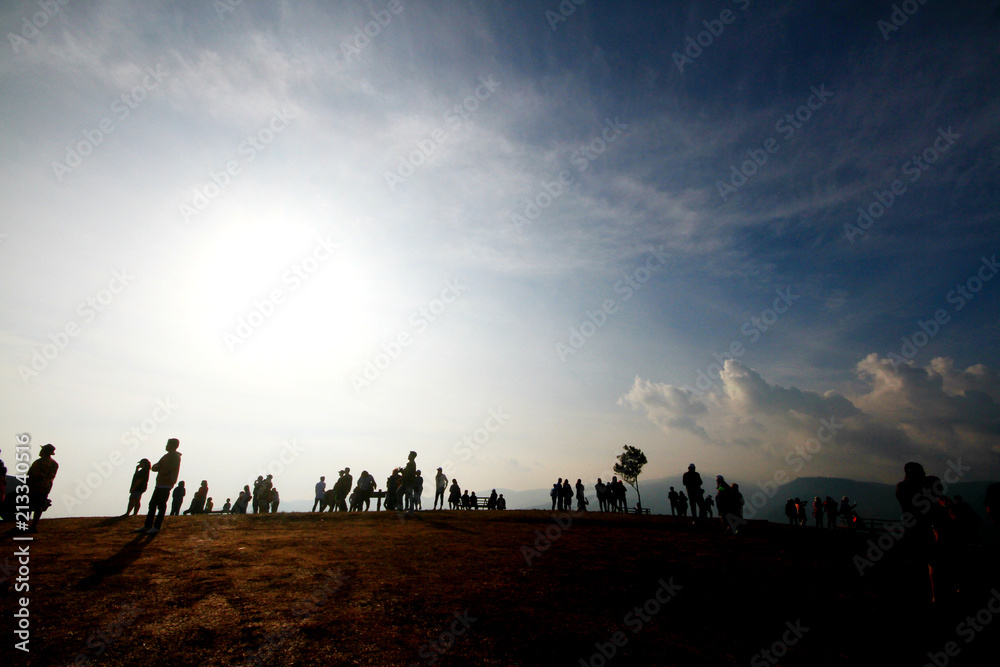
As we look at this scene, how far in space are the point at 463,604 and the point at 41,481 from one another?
12.3 meters

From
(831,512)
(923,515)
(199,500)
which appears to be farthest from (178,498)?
(831,512)

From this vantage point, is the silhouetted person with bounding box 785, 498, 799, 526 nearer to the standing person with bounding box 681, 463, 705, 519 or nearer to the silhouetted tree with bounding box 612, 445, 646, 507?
the standing person with bounding box 681, 463, 705, 519

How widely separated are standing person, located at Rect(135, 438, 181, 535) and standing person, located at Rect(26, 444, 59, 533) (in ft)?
7.65

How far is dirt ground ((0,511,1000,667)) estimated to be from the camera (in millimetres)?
5352

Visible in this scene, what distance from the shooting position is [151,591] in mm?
6734

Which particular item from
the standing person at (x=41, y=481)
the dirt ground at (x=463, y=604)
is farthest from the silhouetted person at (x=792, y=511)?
the standing person at (x=41, y=481)

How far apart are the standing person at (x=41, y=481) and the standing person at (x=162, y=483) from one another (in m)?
2.33

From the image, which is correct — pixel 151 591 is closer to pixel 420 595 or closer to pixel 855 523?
pixel 420 595

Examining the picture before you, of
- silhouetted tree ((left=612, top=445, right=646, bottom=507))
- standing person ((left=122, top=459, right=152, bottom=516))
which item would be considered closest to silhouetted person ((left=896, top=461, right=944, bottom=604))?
standing person ((left=122, top=459, right=152, bottom=516))

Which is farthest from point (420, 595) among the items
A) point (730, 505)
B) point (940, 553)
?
point (730, 505)

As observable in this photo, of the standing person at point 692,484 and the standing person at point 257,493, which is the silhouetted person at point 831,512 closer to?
the standing person at point 692,484

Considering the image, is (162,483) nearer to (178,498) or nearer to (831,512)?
(178,498)

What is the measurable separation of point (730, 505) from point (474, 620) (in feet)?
45.0

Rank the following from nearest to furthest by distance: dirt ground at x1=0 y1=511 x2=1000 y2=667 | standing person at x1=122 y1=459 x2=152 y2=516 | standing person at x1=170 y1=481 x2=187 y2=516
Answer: dirt ground at x1=0 y1=511 x2=1000 y2=667 → standing person at x1=122 y1=459 x2=152 y2=516 → standing person at x1=170 y1=481 x2=187 y2=516
